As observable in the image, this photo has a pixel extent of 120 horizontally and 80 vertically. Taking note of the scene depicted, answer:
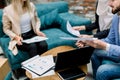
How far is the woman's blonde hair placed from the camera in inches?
100

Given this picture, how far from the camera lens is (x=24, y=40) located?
256 cm

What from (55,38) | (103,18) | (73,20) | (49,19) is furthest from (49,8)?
(103,18)

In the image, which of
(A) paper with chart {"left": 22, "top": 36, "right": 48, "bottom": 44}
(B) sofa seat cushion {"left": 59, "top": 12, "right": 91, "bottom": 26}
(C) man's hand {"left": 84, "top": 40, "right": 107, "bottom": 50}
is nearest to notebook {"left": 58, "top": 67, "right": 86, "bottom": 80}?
(C) man's hand {"left": 84, "top": 40, "right": 107, "bottom": 50}

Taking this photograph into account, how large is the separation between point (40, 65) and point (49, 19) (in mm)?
1288

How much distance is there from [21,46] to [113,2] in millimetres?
1185

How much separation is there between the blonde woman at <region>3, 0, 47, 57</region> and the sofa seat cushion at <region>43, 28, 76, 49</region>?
0.11m

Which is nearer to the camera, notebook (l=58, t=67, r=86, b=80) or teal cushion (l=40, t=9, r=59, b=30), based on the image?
notebook (l=58, t=67, r=86, b=80)

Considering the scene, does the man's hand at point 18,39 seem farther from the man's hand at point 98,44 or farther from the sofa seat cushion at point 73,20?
the man's hand at point 98,44

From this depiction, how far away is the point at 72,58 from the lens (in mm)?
1854

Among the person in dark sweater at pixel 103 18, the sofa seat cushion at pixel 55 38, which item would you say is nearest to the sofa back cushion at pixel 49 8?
the sofa seat cushion at pixel 55 38

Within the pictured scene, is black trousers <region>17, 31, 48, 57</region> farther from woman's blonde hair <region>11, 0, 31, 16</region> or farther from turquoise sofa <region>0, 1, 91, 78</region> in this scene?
woman's blonde hair <region>11, 0, 31, 16</region>

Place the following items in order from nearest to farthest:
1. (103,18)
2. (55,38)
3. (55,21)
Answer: (103,18)
(55,38)
(55,21)

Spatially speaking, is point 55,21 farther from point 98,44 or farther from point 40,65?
point 98,44

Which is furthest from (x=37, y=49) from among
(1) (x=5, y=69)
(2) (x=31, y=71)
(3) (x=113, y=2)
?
(3) (x=113, y=2)
